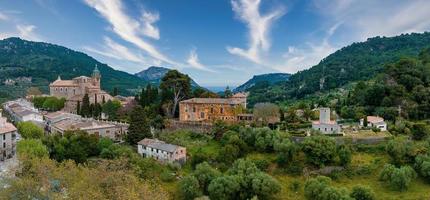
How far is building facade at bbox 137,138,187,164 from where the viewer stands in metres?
43.4

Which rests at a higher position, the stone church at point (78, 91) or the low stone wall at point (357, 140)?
the stone church at point (78, 91)

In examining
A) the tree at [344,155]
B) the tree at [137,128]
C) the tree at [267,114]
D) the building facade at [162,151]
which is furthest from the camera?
the tree at [267,114]

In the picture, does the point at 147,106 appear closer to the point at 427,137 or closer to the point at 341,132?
the point at 341,132

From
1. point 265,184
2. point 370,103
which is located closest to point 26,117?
point 265,184

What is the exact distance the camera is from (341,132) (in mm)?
48219

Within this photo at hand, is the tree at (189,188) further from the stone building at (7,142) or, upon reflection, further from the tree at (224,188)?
the stone building at (7,142)

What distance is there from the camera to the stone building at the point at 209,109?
54125mm

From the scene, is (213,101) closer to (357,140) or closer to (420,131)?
(357,140)

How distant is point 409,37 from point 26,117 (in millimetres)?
165614

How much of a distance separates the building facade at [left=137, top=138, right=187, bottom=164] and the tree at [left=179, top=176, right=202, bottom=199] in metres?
6.23

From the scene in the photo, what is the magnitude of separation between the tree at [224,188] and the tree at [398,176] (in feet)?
48.9

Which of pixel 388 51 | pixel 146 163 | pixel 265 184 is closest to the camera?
pixel 265 184

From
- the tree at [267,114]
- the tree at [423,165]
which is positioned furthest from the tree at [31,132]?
the tree at [423,165]

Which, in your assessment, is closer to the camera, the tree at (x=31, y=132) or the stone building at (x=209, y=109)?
the tree at (x=31, y=132)
